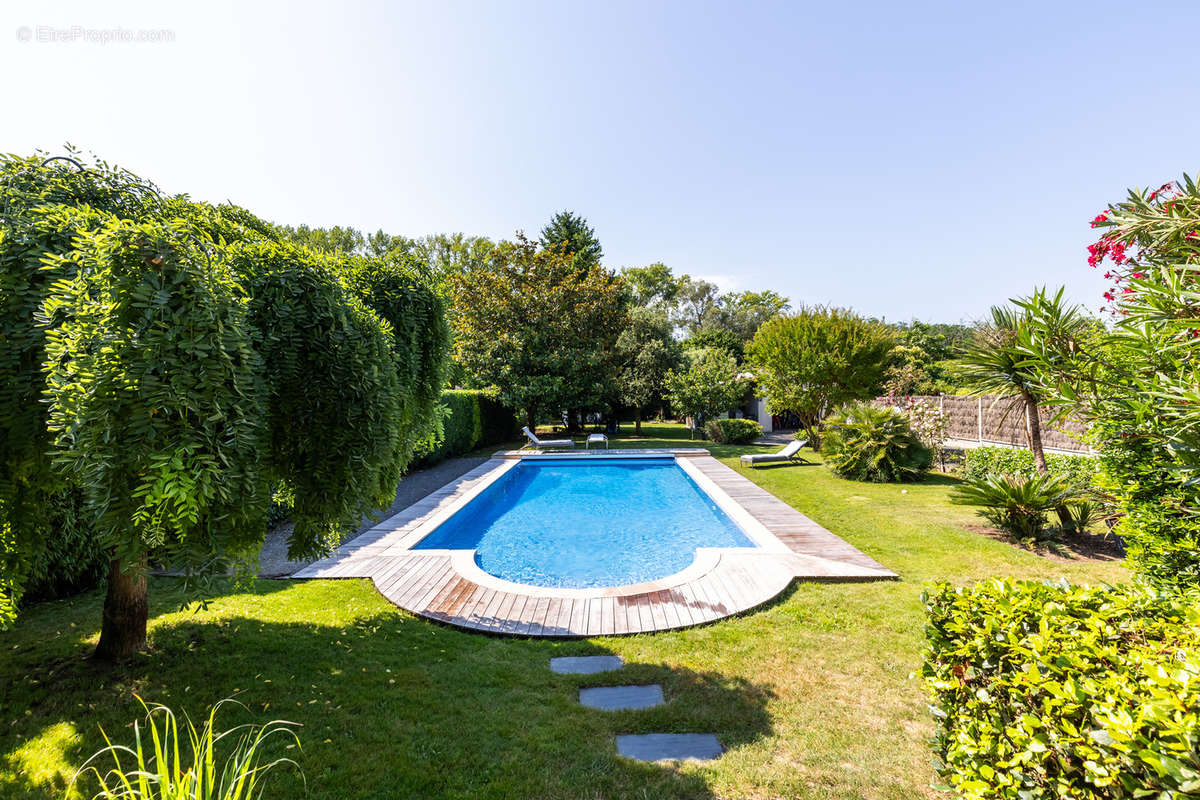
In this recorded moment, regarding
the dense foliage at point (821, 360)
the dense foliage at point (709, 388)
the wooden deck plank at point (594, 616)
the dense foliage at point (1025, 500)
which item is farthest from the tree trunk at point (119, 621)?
the dense foliage at point (709, 388)

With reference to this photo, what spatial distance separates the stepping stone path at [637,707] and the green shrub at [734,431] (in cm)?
1668

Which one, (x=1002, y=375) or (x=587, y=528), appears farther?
(x=587, y=528)

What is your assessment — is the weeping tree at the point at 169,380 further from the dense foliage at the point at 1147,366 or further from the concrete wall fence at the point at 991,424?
the concrete wall fence at the point at 991,424

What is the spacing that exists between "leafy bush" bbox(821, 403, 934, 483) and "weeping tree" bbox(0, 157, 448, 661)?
12276 millimetres

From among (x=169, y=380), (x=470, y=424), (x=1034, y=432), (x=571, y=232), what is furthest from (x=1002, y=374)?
(x=571, y=232)

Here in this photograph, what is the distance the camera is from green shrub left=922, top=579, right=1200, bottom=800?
138cm

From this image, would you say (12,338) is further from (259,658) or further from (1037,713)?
(1037,713)

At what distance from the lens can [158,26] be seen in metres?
4.34

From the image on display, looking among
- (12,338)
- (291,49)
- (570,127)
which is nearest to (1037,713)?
(12,338)

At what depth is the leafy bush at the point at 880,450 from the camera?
11883mm

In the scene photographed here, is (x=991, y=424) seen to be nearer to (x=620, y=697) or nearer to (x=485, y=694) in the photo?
(x=620, y=697)

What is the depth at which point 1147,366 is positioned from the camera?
8.00 feet

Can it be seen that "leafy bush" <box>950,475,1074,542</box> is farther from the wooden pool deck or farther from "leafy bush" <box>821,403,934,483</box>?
"leafy bush" <box>821,403,934,483</box>

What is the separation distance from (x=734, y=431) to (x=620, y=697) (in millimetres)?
17335
